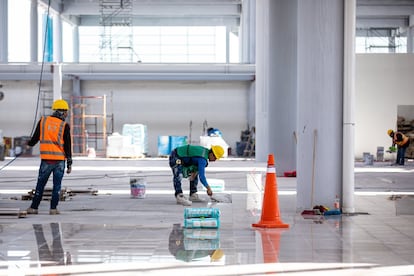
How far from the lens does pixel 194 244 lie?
9.05m

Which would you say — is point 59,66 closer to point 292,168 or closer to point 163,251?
point 292,168

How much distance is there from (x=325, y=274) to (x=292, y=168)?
51.6 ft

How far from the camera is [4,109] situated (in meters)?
42.3

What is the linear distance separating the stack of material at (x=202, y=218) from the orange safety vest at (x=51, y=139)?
2.68 metres

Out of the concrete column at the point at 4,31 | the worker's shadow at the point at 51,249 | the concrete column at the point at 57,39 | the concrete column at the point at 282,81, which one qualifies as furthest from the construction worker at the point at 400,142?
the concrete column at the point at 57,39

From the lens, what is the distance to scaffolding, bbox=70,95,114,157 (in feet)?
130

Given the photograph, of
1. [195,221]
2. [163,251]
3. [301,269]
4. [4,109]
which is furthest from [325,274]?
[4,109]

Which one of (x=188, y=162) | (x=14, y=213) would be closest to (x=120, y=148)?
(x=188, y=162)

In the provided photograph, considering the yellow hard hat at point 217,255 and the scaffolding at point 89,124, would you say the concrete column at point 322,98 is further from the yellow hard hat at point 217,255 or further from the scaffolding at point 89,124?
the scaffolding at point 89,124

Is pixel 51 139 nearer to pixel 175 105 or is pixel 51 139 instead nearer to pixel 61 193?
pixel 61 193

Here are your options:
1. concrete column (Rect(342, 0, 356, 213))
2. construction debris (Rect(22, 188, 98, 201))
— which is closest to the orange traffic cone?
concrete column (Rect(342, 0, 356, 213))

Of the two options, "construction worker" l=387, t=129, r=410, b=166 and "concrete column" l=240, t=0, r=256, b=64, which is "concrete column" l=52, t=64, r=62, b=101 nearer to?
"concrete column" l=240, t=0, r=256, b=64

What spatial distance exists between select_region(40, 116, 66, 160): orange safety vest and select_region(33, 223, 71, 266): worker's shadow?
1551mm

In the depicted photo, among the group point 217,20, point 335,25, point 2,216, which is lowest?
point 2,216
